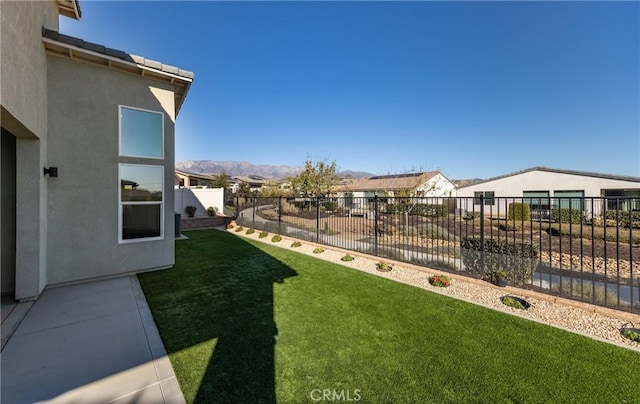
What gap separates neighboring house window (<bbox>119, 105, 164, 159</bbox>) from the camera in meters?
6.05

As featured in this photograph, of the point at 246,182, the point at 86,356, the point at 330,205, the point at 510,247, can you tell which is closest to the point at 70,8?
the point at 86,356

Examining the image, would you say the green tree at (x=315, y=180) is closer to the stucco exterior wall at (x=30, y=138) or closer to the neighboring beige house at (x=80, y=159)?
the neighboring beige house at (x=80, y=159)

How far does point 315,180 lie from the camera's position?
73.9ft

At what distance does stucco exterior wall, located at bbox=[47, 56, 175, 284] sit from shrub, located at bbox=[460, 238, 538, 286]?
8.05 metres

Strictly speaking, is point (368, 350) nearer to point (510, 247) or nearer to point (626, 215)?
point (510, 247)

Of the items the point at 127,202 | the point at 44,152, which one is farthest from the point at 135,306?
the point at 44,152

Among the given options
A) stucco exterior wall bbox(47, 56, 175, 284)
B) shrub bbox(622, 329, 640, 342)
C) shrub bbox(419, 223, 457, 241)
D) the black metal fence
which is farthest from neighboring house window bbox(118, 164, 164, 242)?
shrub bbox(622, 329, 640, 342)

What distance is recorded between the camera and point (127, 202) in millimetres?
6094

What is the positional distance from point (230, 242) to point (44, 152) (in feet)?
21.4

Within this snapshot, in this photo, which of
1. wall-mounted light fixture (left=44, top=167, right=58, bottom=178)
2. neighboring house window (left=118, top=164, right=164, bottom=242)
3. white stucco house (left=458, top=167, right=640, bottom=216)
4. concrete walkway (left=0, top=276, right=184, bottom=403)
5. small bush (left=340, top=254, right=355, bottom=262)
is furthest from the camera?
white stucco house (left=458, top=167, right=640, bottom=216)

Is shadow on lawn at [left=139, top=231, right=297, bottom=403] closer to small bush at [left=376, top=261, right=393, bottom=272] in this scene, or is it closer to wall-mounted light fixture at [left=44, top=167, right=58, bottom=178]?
small bush at [left=376, top=261, right=393, bottom=272]

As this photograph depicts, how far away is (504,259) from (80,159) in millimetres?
9547

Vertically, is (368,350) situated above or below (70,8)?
below

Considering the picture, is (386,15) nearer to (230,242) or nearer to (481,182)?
(230,242)
